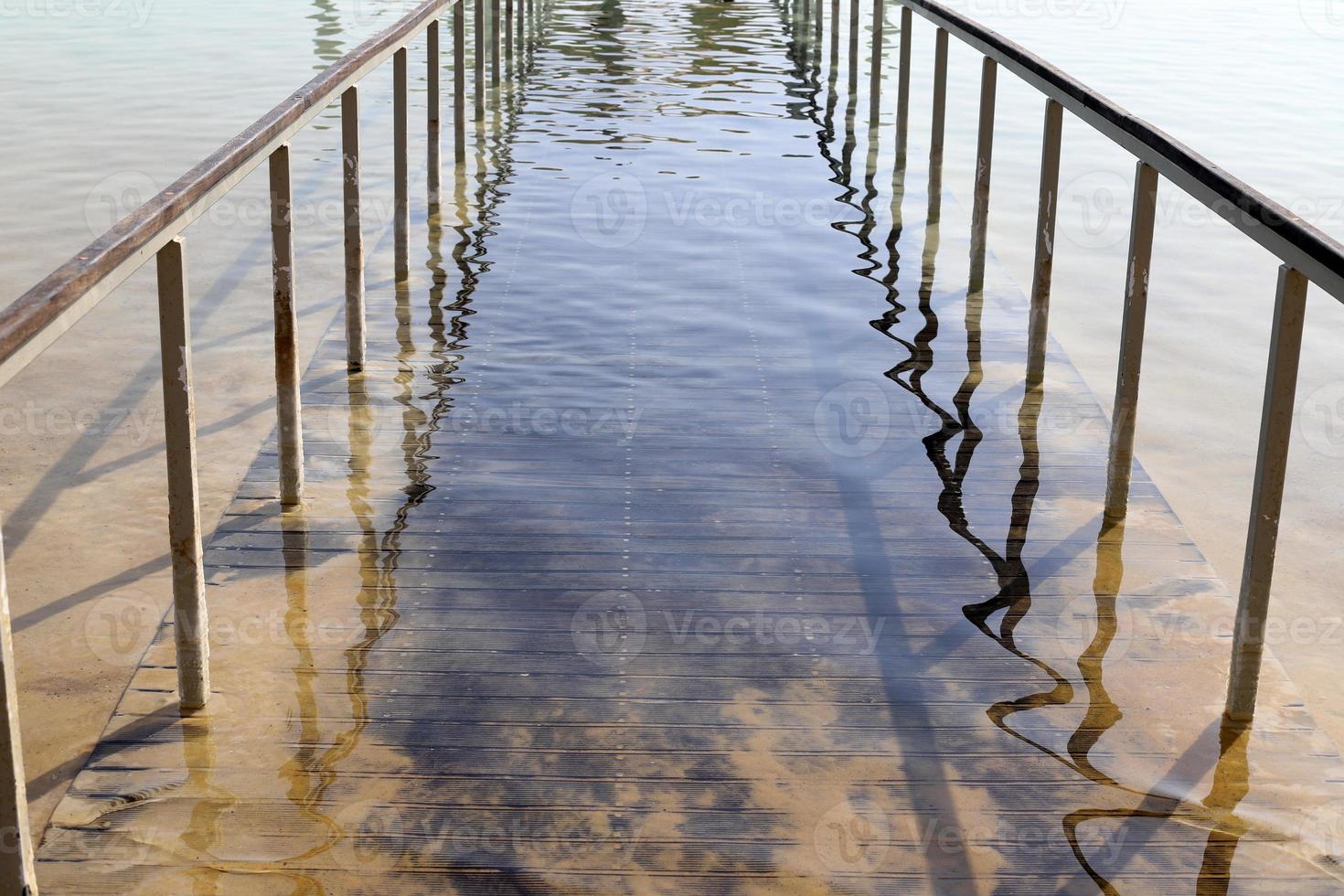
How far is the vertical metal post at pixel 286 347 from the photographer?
430cm

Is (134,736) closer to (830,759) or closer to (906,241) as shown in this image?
(830,759)

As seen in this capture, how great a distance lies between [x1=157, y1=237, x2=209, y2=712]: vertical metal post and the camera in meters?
3.25

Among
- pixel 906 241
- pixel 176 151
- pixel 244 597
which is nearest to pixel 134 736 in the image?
pixel 244 597

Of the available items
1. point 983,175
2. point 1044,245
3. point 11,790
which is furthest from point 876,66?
point 11,790

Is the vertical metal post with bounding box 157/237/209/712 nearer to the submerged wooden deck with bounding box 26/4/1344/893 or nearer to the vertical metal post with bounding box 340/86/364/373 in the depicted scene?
the submerged wooden deck with bounding box 26/4/1344/893

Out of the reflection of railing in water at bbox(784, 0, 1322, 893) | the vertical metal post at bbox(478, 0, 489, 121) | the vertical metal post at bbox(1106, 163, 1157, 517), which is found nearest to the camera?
the reflection of railing in water at bbox(784, 0, 1322, 893)

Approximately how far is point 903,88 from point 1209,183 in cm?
530

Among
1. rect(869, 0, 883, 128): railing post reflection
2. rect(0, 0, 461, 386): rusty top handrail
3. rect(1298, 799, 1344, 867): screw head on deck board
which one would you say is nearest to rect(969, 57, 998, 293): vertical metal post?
rect(0, 0, 461, 386): rusty top handrail

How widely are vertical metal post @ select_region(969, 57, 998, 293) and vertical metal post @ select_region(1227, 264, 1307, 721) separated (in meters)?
2.86

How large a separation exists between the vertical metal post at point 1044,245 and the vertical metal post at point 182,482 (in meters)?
2.96

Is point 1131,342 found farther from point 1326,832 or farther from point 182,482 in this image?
point 182,482

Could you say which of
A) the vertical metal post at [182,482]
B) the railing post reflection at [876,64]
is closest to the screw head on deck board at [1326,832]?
the vertical metal post at [182,482]

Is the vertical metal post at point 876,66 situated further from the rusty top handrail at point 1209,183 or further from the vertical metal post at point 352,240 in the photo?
the vertical metal post at point 352,240

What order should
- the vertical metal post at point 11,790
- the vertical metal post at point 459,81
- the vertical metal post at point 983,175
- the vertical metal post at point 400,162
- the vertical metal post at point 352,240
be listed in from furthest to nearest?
the vertical metal post at point 459,81 → the vertical metal post at point 400,162 → the vertical metal post at point 983,175 → the vertical metal post at point 352,240 → the vertical metal post at point 11,790
